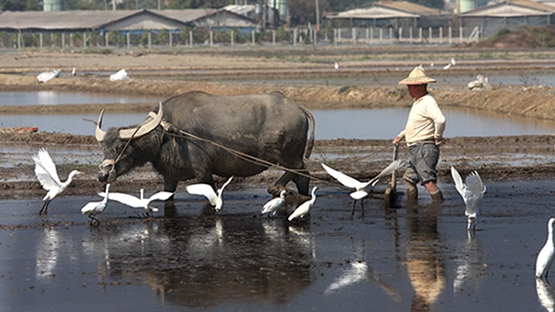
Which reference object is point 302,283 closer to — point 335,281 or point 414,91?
point 335,281

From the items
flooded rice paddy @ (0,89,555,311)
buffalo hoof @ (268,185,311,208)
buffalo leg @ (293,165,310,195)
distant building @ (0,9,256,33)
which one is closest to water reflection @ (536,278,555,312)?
flooded rice paddy @ (0,89,555,311)

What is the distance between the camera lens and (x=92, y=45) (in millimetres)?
71500

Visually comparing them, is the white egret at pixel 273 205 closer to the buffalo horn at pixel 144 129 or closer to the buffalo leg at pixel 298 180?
the buffalo leg at pixel 298 180

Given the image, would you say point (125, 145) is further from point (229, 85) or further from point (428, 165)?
point (229, 85)

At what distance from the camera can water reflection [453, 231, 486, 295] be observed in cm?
698

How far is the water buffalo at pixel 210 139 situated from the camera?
33.3 feet

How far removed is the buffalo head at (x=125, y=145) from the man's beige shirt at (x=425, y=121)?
2842 mm

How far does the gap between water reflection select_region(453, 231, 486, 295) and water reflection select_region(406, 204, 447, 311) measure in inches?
4.8

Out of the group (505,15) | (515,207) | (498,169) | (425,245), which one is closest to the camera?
(425,245)

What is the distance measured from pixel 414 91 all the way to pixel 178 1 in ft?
296

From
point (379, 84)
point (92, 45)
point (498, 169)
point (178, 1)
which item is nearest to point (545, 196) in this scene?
point (498, 169)

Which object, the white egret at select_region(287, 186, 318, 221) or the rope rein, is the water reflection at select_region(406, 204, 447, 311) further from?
the rope rein

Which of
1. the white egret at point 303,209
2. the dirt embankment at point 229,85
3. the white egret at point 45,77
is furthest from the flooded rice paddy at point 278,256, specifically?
the white egret at point 45,77

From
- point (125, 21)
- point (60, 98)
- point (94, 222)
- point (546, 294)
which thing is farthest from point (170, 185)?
point (125, 21)
